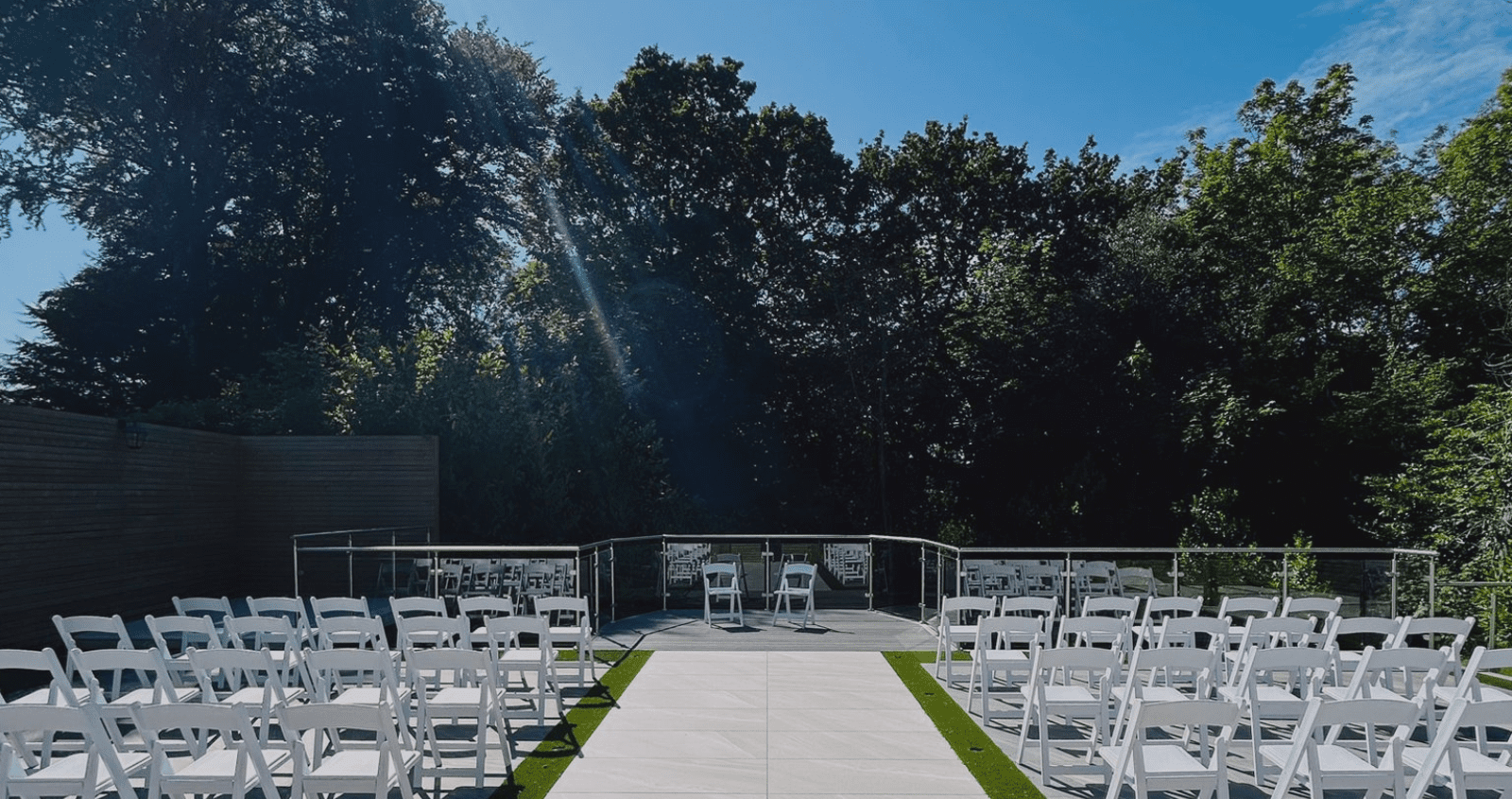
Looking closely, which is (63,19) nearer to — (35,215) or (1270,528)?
(35,215)

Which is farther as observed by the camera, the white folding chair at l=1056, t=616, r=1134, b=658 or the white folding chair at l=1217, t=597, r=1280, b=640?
the white folding chair at l=1217, t=597, r=1280, b=640

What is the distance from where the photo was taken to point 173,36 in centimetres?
2398

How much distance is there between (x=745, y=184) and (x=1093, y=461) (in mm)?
10457

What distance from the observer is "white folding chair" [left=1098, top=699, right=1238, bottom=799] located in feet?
15.0

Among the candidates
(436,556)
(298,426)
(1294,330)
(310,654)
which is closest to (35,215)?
(298,426)

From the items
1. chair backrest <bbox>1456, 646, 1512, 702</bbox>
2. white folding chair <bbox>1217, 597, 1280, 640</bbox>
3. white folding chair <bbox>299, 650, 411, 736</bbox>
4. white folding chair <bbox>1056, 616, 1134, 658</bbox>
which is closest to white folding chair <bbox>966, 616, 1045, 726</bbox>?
white folding chair <bbox>1056, 616, 1134, 658</bbox>

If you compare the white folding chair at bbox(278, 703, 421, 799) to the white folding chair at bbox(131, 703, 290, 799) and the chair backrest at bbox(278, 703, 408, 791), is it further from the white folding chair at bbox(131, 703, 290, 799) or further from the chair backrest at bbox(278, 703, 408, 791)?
the white folding chair at bbox(131, 703, 290, 799)

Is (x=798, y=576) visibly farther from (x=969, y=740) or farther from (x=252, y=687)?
(x=252, y=687)

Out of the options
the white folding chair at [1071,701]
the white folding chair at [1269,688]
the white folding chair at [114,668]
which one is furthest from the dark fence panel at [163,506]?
the white folding chair at [1269,688]

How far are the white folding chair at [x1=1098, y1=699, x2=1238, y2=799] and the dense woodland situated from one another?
46.7 feet

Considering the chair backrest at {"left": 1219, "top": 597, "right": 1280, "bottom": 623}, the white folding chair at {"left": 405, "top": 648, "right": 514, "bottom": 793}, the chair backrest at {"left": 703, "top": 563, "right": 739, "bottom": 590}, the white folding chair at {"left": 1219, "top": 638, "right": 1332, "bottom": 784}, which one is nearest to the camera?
the white folding chair at {"left": 1219, "top": 638, "right": 1332, "bottom": 784}

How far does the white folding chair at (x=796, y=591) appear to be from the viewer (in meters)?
13.1

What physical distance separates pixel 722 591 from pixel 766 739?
581 centimetres

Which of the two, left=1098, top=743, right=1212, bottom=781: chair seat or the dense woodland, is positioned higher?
the dense woodland
